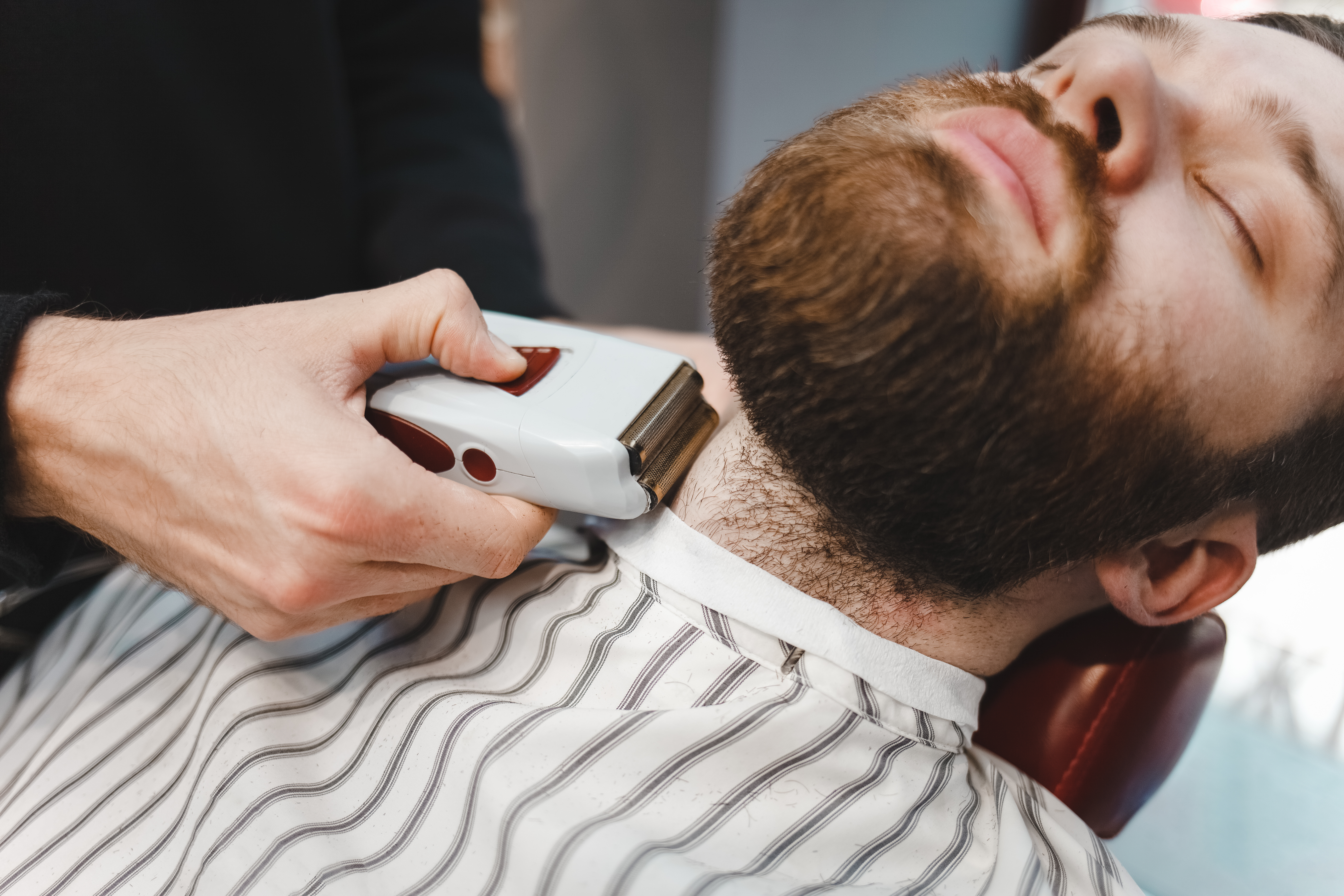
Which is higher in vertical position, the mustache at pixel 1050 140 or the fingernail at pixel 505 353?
the mustache at pixel 1050 140

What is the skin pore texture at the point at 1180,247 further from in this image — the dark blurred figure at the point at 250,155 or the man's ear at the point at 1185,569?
the dark blurred figure at the point at 250,155

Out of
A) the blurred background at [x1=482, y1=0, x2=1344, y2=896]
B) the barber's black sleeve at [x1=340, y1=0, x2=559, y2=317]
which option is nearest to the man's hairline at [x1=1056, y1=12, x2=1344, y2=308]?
the blurred background at [x1=482, y1=0, x2=1344, y2=896]

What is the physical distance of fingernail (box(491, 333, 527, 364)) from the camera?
0.80 metres

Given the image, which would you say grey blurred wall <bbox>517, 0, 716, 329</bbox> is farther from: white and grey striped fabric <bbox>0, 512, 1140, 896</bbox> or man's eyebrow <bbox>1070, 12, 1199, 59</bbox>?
white and grey striped fabric <bbox>0, 512, 1140, 896</bbox>

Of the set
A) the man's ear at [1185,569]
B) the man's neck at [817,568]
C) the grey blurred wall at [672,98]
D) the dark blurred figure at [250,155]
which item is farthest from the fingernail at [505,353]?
the grey blurred wall at [672,98]

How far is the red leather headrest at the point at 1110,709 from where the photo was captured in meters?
0.95

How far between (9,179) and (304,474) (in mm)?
725

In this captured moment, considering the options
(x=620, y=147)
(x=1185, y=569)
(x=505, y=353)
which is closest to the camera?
(x=505, y=353)

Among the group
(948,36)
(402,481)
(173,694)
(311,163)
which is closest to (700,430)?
(402,481)

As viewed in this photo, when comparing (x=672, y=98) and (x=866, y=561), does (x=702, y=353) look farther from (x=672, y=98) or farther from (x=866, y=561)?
(x=672, y=98)

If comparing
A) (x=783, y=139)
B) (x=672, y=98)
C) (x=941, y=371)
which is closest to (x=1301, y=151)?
(x=941, y=371)

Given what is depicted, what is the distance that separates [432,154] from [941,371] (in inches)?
45.1

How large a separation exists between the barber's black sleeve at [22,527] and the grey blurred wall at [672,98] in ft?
5.54

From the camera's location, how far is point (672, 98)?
2.24 meters
